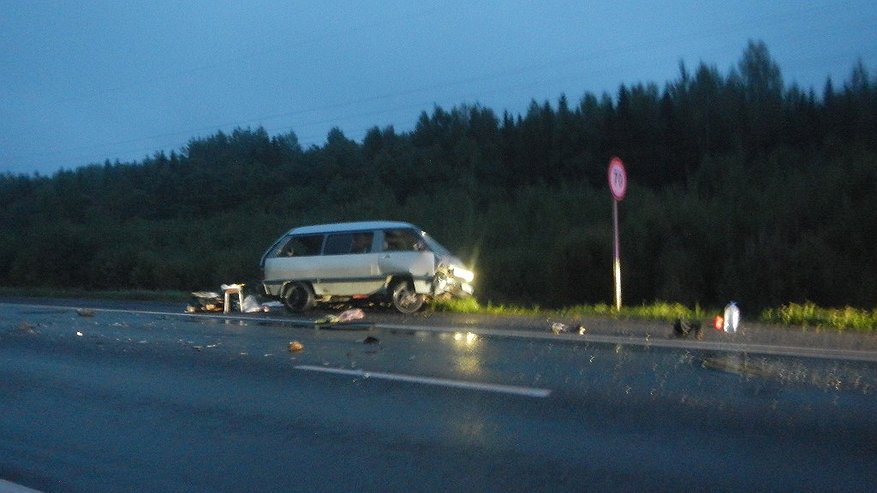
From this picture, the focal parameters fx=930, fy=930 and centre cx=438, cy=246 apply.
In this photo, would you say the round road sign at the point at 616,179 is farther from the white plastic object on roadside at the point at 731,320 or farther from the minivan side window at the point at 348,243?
the minivan side window at the point at 348,243

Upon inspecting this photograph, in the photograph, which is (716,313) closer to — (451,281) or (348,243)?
(451,281)

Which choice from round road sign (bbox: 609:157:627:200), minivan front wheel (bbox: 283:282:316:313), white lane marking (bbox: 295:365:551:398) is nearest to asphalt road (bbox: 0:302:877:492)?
white lane marking (bbox: 295:365:551:398)

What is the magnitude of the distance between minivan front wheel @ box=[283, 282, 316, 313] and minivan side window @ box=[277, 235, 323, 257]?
652 millimetres

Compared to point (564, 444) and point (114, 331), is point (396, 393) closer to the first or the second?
point (564, 444)

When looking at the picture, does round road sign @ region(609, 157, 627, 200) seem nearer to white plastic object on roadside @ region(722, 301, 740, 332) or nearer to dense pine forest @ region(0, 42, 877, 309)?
white plastic object on roadside @ region(722, 301, 740, 332)

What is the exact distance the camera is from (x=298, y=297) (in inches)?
734

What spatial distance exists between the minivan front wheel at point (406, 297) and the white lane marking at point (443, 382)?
649cm

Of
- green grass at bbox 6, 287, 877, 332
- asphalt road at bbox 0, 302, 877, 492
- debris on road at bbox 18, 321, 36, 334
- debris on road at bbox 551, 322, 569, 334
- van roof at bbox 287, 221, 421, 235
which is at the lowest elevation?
asphalt road at bbox 0, 302, 877, 492

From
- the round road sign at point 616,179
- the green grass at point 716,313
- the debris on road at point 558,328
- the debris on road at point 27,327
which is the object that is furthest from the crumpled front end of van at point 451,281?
the debris on road at point 27,327

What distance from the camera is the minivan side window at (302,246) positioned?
18688 mm

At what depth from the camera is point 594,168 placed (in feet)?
160

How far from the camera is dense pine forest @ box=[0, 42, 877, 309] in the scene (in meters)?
23.3

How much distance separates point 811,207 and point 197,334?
52.0 feet

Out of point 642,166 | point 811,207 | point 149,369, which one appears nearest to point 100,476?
point 149,369
